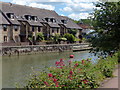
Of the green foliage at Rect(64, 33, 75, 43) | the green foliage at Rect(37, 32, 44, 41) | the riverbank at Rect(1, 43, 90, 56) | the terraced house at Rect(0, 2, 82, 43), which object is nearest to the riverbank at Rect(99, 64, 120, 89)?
the riverbank at Rect(1, 43, 90, 56)

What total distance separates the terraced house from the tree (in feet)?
113

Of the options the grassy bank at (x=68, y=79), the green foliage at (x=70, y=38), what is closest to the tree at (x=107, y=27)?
the grassy bank at (x=68, y=79)

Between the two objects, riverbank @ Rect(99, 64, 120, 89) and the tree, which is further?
the tree

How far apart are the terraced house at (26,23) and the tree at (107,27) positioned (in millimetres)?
34313

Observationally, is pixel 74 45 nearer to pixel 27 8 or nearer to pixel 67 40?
pixel 67 40

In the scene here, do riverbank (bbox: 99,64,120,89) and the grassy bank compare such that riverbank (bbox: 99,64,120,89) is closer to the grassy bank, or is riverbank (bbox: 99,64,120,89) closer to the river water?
the grassy bank

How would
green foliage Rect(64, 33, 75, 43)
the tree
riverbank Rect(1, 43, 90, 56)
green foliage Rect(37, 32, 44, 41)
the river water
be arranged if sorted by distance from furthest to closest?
green foliage Rect(64, 33, 75, 43), green foliage Rect(37, 32, 44, 41), riverbank Rect(1, 43, 90, 56), the river water, the tree

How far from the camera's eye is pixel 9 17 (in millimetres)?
50000

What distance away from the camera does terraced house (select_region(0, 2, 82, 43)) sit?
49.2 m

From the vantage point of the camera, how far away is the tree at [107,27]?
14.4 m

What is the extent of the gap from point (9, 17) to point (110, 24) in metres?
38.3

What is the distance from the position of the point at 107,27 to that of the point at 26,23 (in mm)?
40248

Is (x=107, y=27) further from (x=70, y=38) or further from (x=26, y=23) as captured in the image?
(x=70, y=38)

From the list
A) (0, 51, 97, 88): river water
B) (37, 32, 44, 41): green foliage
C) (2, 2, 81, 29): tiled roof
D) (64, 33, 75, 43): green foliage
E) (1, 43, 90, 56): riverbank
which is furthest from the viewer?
(64, 33, 75, 43): green foliage
